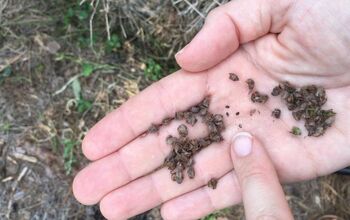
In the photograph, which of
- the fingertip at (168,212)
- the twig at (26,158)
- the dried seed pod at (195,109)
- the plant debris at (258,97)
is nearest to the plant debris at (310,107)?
the plant debris at (258,97)

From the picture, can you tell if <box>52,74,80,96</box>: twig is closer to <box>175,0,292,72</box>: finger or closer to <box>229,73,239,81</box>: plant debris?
<box>175,0,292,72</box>: finger

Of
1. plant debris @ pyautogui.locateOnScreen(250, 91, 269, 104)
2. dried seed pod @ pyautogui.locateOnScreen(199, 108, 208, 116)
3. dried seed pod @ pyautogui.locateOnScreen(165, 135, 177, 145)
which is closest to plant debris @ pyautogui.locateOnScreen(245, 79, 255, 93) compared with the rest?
plant debris @ pyautogui.locateOnScreen(250, 91, 269, 104)

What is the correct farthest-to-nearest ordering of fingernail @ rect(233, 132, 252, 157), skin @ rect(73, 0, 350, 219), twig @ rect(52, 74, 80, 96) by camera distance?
1. twig @ rect(52, 74, 80, 96)
2. skin @ rect(73, 0, 350, 219)
3. fingernail @ rect(233, 132, 252, 157)

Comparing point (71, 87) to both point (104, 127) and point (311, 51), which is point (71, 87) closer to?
point (104, 127)

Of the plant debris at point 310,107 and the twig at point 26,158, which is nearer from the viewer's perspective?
the plant debris at point 310,107

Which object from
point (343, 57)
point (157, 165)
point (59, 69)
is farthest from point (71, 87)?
point (343, 57)

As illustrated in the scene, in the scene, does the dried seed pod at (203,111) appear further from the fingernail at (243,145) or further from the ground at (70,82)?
the ground at (70,82)
